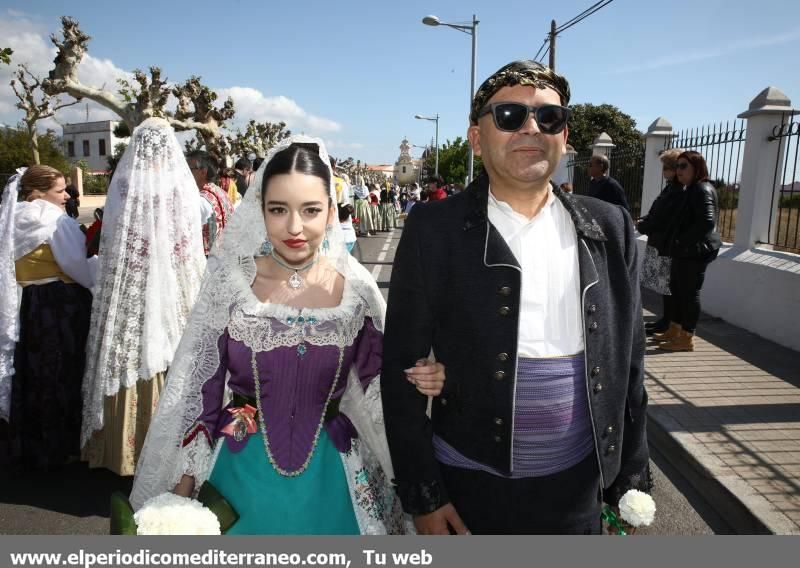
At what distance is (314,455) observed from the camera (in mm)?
1981

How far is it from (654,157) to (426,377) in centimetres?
1061

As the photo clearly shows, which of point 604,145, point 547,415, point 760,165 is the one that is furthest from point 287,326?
point 604,145

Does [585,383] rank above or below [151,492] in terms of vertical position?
above

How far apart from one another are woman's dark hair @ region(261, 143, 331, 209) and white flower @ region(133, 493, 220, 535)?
1.05m

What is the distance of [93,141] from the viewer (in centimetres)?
8156

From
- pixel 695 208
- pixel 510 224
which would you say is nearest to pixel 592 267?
pixel 510 224

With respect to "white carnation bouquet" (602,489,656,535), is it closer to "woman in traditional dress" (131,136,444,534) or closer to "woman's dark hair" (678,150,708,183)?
"woman in traditional dress" (131,136,444,534)

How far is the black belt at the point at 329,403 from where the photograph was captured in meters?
2.02

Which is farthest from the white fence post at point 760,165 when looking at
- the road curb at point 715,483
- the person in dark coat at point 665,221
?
the road curb at point 715,483

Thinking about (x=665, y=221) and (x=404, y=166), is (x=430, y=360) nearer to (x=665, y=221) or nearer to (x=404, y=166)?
(x=665, y=221)

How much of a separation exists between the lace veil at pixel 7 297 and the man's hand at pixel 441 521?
3.54 m

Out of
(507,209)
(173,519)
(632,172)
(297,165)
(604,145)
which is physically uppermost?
(604,145)

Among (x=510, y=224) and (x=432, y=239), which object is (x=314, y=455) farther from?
(x=510, y=224)

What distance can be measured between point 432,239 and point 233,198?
6889mm
